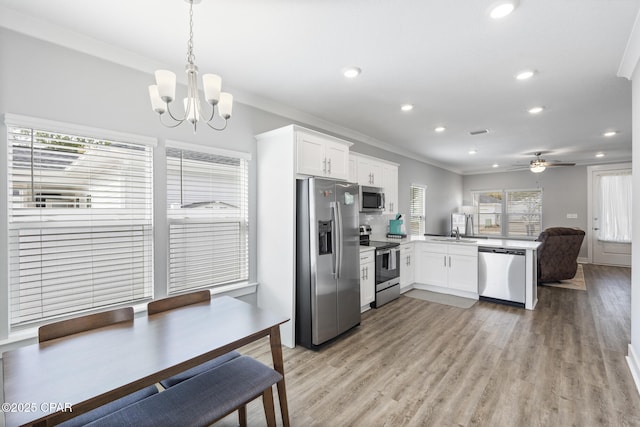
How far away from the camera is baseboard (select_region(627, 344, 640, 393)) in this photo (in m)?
2.35

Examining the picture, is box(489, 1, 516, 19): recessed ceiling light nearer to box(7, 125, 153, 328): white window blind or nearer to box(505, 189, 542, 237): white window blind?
box(7, 125, 153, 328): white window blind

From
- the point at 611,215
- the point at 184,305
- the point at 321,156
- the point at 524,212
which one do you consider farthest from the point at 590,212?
the point at 184,305

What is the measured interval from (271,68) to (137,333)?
2.42 meters

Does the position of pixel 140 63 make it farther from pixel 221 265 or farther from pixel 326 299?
pixel 326 299

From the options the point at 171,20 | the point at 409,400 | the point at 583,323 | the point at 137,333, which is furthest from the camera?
the point at 583,323

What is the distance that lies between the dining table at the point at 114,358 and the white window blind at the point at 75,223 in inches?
34.2

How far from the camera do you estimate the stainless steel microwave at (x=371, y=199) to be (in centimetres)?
468

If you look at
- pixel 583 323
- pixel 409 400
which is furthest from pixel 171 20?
pixel 583 323

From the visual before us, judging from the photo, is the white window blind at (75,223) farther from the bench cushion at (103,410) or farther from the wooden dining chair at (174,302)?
the bench cushion at (103,410)

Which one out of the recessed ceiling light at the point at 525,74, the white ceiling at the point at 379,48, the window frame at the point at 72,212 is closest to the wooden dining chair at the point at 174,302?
the window frame at the point at 72,212

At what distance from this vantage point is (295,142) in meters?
3.08

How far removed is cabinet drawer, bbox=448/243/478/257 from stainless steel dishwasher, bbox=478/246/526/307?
71 mm

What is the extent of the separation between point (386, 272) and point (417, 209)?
2993 millimetres

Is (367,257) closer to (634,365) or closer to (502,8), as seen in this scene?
(634,365)
